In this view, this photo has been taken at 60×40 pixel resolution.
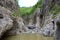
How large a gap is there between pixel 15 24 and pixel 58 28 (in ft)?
74.9

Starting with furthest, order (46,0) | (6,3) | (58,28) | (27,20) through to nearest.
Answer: (27,20)
(46,0)
(6,3)
(58,28)

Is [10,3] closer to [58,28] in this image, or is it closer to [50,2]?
[50,2]

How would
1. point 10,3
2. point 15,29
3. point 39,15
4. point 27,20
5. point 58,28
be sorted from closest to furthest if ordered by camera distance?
point 58,28 → point 15,29 → point 10,3 → point 39,15 → point 27,20

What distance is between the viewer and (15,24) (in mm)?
32312

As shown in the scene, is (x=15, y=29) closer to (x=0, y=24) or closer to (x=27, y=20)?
(x=0, y=24)

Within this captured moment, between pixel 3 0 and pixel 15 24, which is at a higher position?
pixel 3 0

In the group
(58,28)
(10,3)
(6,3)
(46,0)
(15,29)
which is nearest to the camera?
(58,28)

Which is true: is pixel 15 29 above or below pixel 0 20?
below

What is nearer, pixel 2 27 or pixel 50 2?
pixel 2 27

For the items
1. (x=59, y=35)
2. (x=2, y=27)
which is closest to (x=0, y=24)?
(x=2, y=27)

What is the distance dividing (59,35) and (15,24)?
896 inches

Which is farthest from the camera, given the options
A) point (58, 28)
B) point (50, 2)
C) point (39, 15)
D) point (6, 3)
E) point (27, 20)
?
point (27, 20)

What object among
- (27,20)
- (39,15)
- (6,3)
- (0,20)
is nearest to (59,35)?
(0,20)

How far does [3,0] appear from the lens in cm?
3234
